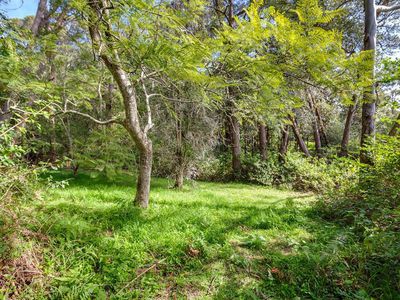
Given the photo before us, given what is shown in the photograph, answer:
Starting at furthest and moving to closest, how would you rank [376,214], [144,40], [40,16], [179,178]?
[40,16], [179,178], [376,214], [144,40]

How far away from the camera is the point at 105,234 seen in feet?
10.5

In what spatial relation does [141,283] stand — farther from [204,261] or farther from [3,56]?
[3,56]

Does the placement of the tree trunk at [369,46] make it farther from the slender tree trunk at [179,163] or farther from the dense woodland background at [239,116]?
the slender tree trunk at [179,163]

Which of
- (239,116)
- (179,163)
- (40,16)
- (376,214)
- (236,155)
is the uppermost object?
(40,16)

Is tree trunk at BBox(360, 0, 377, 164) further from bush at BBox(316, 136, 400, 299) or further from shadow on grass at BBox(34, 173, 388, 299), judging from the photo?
shadow on grass at BBox(34, 173, 388, 299)

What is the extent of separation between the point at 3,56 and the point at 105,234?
2.96 meters

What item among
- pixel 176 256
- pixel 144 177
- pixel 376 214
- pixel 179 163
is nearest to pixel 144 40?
pixel 144 177

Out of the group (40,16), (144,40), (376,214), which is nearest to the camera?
(144,40)

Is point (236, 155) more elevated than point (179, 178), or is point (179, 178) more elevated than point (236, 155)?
point (236, 155)

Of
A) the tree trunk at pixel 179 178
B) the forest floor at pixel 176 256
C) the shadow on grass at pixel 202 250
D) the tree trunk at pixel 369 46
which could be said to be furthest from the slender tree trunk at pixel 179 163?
the tree trunk at pixel 369 46

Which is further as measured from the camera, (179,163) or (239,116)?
(179,163)

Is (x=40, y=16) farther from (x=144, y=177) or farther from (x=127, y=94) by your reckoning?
(x=144, y=177)

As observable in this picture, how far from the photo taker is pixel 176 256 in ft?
9.81

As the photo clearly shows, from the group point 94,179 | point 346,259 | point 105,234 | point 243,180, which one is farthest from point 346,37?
point 105,234
